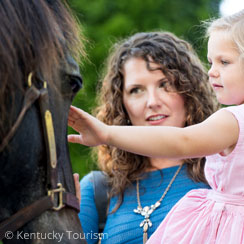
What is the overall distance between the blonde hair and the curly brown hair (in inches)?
26.1

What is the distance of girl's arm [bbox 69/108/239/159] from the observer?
166 cm

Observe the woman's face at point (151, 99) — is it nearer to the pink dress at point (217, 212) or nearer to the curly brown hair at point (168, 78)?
the curly brown hair at point (168, 78)

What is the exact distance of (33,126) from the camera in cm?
143

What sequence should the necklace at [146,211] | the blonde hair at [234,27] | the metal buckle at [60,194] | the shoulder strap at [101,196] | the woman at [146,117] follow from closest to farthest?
the metal buckle at [60,194] < the blonde hair at [234,27] < the necklace at [146,211] < the woman at [146,117] < the shoulder strap at [101,196]

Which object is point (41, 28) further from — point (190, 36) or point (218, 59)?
point (190, 36)

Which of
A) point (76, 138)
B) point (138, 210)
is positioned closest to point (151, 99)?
point (138, 210)

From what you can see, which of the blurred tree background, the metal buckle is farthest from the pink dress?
the blurred tree background

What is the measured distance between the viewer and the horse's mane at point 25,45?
4.44ft

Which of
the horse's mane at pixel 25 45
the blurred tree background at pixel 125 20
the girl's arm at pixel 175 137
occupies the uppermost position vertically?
the blurred tree background at pixel 125 20

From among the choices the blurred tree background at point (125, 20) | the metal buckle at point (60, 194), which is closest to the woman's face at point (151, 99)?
the metal buckle at point (60, 194)

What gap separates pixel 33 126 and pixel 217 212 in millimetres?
790

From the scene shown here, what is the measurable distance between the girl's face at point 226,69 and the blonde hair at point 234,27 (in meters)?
0.02

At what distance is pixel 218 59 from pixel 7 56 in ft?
2.85

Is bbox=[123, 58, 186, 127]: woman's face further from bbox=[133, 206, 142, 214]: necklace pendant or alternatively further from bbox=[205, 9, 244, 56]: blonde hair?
bbox=[205, 9, 244, 56]: blonde hair
